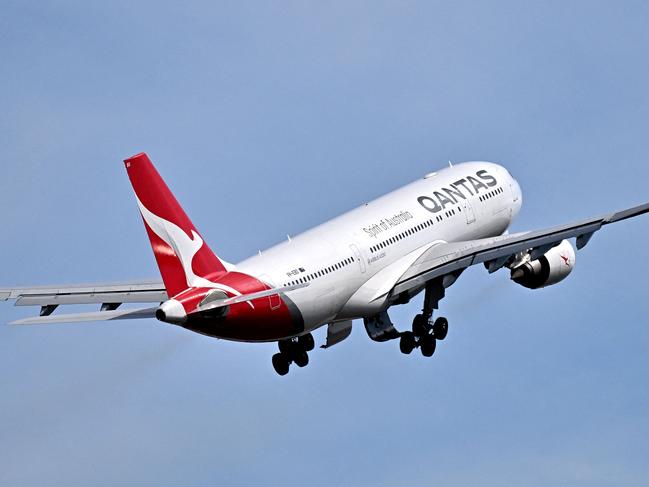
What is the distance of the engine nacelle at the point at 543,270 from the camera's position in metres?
70.8

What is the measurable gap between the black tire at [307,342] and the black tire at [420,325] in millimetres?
3857

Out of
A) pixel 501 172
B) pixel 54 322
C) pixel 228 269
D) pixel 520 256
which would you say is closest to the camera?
pixel 54 322


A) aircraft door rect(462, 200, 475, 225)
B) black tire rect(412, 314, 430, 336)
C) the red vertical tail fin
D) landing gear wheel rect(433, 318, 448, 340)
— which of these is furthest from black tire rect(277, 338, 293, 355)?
the red vertical tail fin

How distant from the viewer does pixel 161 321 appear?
57.9 metres

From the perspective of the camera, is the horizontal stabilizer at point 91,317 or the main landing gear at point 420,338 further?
the main landing gear at point 420,338

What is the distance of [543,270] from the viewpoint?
70.9 metres

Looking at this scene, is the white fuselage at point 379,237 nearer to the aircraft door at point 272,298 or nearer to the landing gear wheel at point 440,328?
the aircraft door at point 272,298

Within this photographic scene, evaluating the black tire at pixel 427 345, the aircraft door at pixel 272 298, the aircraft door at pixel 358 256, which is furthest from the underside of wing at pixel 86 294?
the black tire at pixel 427 345

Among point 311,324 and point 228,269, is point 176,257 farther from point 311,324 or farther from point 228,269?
point 311,324

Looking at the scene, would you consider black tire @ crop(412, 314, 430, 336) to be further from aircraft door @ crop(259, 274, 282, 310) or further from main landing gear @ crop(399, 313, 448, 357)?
aircraft door @ crop(259, 274, 282, 310)

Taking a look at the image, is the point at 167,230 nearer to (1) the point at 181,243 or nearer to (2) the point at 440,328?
(1) the point at 181,243

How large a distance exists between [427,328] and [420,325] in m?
0.31

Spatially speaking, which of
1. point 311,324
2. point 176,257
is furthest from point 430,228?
point 176,257

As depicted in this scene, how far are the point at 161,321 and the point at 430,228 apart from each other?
1550cm
